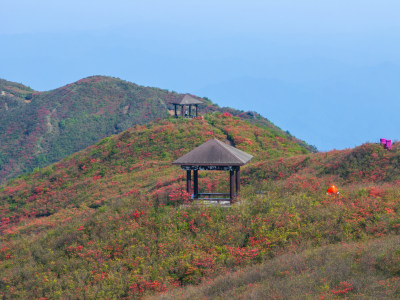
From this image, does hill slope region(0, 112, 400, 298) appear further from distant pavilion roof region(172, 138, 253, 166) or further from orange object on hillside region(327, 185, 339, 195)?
distant pavilion roof region(172, 138, 253, 166)

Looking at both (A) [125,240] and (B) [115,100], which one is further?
(B) [115,100]

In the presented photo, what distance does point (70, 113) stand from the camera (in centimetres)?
9569

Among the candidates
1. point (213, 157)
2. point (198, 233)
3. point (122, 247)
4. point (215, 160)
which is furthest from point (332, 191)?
point (122, 247)

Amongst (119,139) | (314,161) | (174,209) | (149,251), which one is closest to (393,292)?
(149,251)

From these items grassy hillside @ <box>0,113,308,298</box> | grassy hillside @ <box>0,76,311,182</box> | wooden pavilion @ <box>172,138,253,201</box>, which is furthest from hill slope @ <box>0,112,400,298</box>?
grassy hillside @ <box>0,76,311,182</box>

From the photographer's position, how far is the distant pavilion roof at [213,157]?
73.2 ft

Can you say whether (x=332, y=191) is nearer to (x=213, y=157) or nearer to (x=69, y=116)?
(x=213, y=157)

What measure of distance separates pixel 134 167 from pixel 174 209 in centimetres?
2228

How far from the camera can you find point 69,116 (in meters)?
94.9

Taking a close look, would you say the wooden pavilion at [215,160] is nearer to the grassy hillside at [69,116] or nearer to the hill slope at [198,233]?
the hill slope at [198,233]

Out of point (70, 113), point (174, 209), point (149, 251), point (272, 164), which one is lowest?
point (149, 251)

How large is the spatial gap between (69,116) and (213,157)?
3107 inches

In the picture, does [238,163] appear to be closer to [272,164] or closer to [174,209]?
[174,209]

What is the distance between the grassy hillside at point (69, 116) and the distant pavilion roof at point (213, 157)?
188 ft
